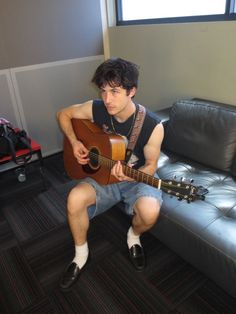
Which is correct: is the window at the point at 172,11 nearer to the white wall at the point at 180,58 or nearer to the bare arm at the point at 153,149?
the white wall at the point at 180,58

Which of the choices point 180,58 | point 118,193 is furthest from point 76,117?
point 180,58

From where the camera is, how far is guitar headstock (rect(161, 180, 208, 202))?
1.24 metres

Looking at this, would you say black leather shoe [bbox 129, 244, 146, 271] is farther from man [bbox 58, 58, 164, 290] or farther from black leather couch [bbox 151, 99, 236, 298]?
black leather couch [bbox 151, 99, 236, 298]

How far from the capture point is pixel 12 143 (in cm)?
218

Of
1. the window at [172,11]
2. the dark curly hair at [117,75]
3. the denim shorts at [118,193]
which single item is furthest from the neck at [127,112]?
the window at [172,11]

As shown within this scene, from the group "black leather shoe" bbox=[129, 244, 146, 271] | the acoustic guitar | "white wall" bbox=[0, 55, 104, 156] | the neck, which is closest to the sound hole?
the acoustic guitar

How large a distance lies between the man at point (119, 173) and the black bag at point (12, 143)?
686 mm

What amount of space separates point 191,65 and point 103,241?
1578mm

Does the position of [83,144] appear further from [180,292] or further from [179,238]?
[180,292]

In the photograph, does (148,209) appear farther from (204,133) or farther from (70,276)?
(204,133)

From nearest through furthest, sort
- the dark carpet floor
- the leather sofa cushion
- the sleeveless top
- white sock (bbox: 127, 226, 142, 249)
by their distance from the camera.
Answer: the dark carpet floor → the sleeveless top → white sock (bbox: 127, 226, 142, 249) → the leather sofa cushion

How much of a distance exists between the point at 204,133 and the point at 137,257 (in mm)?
946

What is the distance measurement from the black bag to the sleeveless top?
0.81 m

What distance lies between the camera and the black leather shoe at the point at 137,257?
5.42 ft
